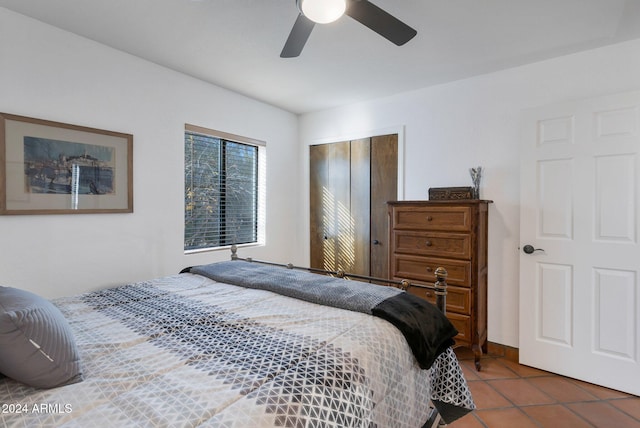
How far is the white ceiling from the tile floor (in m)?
2.54

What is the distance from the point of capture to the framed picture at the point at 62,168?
6.47ft

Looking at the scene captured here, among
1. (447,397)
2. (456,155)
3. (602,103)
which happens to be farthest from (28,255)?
(602,103)

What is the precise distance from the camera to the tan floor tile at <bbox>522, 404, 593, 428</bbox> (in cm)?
189

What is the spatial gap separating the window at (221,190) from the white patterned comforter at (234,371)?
150cm

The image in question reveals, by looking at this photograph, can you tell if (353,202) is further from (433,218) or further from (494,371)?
(494,371)

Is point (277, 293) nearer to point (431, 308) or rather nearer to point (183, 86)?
point (431, 308)

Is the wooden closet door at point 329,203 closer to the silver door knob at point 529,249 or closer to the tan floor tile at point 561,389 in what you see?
the silver door knob at point 529,249

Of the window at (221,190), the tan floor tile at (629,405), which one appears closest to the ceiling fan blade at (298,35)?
the window at (221,190)

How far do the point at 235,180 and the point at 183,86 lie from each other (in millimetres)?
1080

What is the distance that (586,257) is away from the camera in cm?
234

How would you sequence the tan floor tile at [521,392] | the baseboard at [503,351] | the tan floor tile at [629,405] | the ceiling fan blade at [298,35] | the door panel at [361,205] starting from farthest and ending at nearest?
the door panel at [361,205] < the baseboard at [503,351] < the tan floor tile at [521,392] < the tan floor tile at [629,405] < the ceiling fan blade at [298,35]

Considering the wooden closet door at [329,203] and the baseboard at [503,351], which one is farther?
the wooden closet door at [329,203]

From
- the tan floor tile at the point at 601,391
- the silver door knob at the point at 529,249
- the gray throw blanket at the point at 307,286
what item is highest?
the silver door knob at the point at 529,249

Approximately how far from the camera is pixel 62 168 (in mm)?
2191
